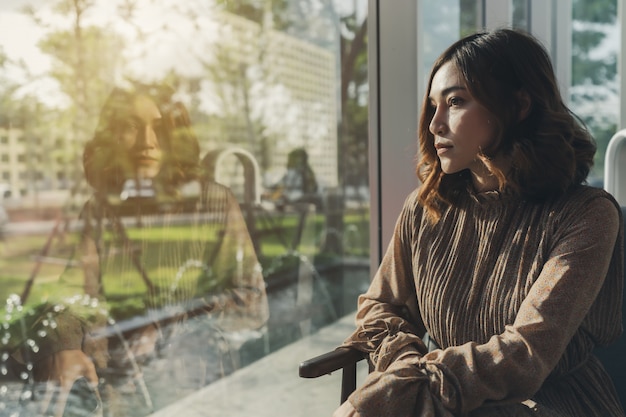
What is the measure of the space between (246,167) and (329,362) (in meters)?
0.64

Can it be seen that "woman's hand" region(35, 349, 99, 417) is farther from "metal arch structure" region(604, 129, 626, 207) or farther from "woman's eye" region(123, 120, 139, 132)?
"metal arch structure" region(604, 129, 626, 207)

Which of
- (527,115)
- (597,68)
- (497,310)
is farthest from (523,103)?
(597,68)

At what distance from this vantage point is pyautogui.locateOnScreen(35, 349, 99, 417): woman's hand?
1522 millimetres

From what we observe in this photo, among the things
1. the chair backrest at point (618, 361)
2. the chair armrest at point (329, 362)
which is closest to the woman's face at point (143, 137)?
the chair armrest at point (329, 362)

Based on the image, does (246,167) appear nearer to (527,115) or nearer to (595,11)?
(527,115)

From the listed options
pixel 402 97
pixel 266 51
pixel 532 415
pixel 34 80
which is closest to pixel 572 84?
pixel 402 97

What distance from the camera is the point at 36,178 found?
141 cm

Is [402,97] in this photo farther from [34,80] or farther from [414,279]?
[34,80]

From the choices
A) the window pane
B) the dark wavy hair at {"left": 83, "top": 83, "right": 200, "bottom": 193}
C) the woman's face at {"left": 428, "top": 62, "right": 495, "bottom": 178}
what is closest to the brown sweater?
the woman's face at {"left": 428, "top": 62, "right": 495, "bottom": 178}

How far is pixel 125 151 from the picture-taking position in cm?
162

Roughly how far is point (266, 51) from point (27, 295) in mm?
938

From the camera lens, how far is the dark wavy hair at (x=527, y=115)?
58.5 inches

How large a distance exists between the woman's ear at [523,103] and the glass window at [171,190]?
734 millimetres

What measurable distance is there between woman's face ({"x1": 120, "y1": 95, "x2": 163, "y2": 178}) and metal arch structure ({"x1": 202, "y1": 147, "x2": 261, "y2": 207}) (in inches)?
6.2
